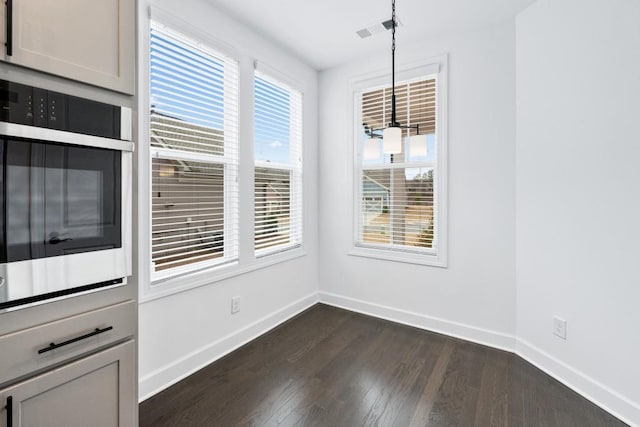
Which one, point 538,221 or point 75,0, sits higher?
point 75,0

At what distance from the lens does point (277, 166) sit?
3.16 m

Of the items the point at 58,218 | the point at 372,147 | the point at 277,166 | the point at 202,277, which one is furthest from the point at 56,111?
the point at 277,166

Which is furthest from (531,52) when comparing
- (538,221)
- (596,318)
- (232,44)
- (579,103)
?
(232,44)

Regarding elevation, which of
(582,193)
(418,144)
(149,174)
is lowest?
(582,193)

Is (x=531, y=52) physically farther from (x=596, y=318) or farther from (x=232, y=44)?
(x=232, y=44)

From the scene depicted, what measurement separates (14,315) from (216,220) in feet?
4.92

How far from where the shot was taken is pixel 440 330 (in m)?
3.01

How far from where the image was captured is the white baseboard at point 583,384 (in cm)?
186

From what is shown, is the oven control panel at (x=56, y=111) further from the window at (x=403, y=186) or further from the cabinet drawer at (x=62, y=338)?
the window at (x=403, y=186)

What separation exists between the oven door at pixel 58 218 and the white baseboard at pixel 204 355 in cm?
111

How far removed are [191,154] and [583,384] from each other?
3.20 meters

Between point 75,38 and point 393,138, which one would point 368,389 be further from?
point 75,38

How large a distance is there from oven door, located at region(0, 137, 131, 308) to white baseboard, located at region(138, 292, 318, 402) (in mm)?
1114

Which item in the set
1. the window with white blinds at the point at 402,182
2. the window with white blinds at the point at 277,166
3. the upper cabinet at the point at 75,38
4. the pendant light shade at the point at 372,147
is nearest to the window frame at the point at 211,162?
the window with white blinds at the point at 277,166
